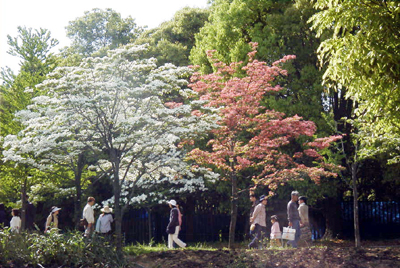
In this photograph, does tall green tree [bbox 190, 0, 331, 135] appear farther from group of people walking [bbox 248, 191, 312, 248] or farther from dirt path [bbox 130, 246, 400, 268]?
dirt path [bbox 130, 246, 400, 268]

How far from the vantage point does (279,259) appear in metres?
9.21

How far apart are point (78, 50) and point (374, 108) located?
27.6 metres

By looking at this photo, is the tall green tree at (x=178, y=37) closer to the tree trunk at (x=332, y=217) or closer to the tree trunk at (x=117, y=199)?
the tree trunk at (x=332, y=217)

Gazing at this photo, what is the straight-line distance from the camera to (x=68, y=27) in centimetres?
3531

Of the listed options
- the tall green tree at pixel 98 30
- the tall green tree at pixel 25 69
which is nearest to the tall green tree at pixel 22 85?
the tall green tree at pixel 25 69

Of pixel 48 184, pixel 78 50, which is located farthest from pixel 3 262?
pixel 78 50

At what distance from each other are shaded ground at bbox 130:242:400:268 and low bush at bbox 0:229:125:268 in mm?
663

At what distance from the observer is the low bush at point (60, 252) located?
959 cm

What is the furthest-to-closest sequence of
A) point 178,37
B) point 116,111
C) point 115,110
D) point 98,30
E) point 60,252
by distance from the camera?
point 98,30, point 178,37, point 116,111, point 115,110, point 60,252

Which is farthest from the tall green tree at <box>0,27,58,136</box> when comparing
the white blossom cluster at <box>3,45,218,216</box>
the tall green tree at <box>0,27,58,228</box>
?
the white blossom cluster at <box>3,45,218,216</box>

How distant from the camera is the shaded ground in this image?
345 inches

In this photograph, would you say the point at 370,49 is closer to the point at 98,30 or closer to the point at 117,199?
the point at 117,199

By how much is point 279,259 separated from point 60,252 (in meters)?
4.19

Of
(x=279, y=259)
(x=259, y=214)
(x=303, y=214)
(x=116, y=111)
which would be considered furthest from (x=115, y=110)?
(x=303, y=214)
